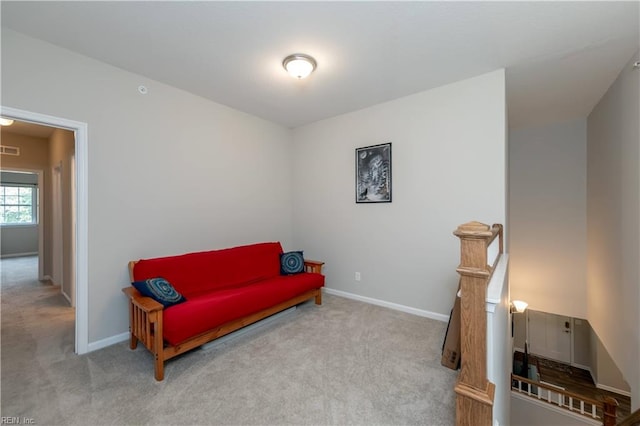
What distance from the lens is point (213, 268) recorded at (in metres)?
2.87

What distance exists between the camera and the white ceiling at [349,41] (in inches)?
70.6

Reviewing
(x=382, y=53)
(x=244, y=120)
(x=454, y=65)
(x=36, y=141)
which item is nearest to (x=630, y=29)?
(x=454, y=65)

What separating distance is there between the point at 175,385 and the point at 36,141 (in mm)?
5386

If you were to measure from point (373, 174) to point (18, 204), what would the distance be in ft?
33.1

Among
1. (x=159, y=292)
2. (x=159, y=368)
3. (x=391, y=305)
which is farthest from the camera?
(x=391, y=305)

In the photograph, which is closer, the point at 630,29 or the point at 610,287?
the point at 630,29

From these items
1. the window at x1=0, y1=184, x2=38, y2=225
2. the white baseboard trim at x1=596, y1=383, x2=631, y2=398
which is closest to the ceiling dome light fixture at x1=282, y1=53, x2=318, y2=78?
the white baseboard trim at x1=596, y1=383, x2=631, y2=398

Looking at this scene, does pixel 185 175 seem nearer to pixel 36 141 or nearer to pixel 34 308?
pixel 34 308

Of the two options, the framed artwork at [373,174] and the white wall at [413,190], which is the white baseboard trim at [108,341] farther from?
the framed artwork at [373,174]

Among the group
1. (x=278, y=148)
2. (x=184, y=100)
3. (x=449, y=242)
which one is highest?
(x=184, y=100)

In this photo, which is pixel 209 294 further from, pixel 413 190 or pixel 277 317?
pixel 413 190

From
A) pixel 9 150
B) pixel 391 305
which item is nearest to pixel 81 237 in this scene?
pixel 391 305

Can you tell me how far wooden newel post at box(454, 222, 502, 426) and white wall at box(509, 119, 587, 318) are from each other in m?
4.24

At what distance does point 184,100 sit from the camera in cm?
298
